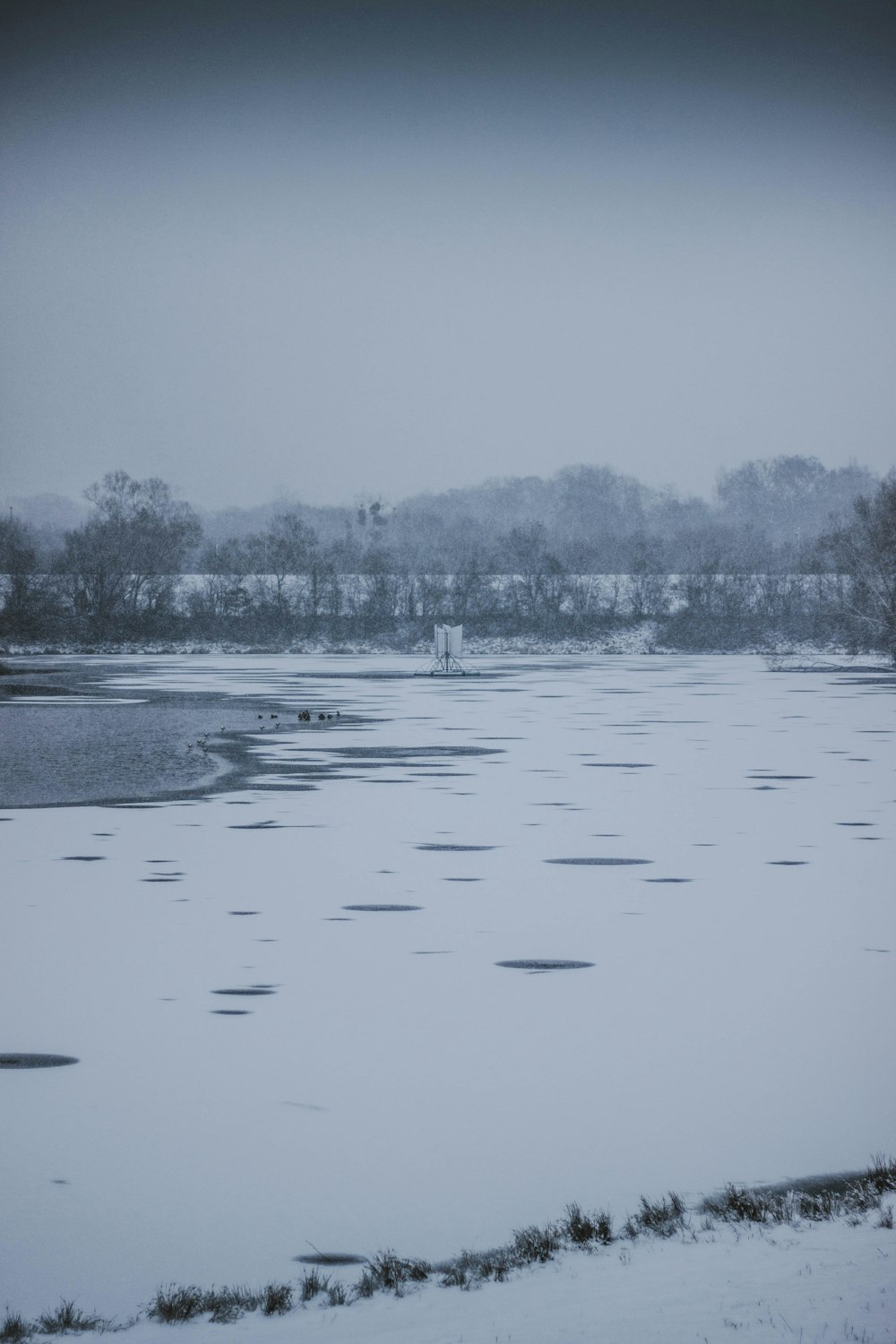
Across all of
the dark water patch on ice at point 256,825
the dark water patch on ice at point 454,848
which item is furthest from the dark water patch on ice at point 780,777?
the dark water patch on ice at point 256,825

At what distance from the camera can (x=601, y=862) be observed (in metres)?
10.6

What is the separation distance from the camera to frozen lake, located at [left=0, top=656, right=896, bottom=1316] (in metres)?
4.69

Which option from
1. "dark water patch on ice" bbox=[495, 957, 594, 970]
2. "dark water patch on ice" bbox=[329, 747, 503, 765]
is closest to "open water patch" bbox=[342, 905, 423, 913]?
"dark water patch on ice" bbox=[495, 957, 594, 970]

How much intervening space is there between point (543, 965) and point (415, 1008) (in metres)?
1.00

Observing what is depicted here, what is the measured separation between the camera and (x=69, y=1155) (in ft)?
16.5

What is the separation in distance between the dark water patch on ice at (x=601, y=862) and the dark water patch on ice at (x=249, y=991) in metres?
3.67

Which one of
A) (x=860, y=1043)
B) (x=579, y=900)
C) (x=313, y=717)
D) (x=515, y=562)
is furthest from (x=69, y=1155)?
(x=515, y=562)

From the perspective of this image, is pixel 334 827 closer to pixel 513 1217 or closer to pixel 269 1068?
pixel 269 1068

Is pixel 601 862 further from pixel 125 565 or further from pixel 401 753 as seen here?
pixel 125 565

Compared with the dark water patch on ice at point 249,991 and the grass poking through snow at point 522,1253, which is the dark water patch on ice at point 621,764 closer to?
the dark water patch on ice at point 249,991

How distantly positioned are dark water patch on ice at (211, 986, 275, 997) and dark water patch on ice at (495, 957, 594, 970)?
111 centimetres

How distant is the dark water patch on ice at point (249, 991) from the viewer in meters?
7.06

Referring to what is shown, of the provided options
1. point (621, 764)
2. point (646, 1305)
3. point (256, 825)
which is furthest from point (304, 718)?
point (646, 1305)

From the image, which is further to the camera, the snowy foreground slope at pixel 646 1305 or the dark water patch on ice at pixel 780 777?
the dark water patch on ice at pixel 780 777
